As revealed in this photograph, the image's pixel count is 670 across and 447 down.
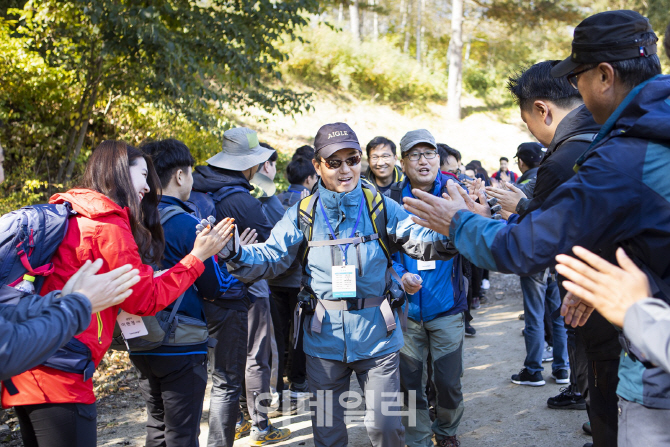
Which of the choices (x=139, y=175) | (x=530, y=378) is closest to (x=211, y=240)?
(x=139, y=175)

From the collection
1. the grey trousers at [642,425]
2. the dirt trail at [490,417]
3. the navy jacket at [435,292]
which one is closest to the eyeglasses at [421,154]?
the navy jacket at [435,292]

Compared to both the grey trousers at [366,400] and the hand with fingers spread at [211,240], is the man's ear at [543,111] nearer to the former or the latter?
the grey trousers at [366,400]

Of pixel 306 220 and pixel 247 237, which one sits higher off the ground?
pixel 306 220

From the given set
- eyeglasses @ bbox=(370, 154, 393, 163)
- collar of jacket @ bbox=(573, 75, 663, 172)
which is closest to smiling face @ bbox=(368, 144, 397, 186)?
eyeglasses @ bbox=(370, 154, 393, 163)

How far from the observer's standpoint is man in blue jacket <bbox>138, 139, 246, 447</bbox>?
3168mm

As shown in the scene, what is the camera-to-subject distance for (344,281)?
3.21m

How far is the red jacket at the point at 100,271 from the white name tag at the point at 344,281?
95 cm

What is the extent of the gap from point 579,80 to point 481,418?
141 inches

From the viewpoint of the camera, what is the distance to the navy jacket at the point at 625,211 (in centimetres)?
183

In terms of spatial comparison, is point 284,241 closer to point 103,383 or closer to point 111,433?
point 111,433

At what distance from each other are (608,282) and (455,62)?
1003 inches

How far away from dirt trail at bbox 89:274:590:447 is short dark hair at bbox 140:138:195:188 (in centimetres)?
229

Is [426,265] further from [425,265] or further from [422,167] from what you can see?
[422,167]

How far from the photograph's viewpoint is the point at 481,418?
16.2 feet
